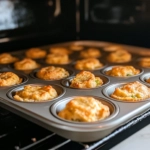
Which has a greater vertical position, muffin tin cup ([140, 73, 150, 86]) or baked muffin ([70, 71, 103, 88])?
baked muffin ([70, 71, 103, 88])

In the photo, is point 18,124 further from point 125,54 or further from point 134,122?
point 125,54

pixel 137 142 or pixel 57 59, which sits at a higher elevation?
pixel 57 59

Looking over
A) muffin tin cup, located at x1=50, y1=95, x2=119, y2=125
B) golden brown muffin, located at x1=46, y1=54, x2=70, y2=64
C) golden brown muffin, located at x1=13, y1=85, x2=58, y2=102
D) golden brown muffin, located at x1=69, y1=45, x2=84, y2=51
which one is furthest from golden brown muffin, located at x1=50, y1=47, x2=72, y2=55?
muffin tin cup, located at x1=50, y1=95, x2=119, y2=125

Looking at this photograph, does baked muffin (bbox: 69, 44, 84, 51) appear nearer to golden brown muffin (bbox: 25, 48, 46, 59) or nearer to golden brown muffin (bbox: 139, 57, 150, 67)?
golden brown muffin (bbox: 25, 48, 46, 59)

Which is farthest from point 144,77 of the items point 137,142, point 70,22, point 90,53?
point 70,22

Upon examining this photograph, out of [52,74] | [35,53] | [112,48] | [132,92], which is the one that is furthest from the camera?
[112,48]

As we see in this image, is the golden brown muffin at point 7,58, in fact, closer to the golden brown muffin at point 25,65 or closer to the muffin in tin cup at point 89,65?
the golden brown muffin at point 25,65

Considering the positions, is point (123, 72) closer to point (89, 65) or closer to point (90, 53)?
point (89, 65)
